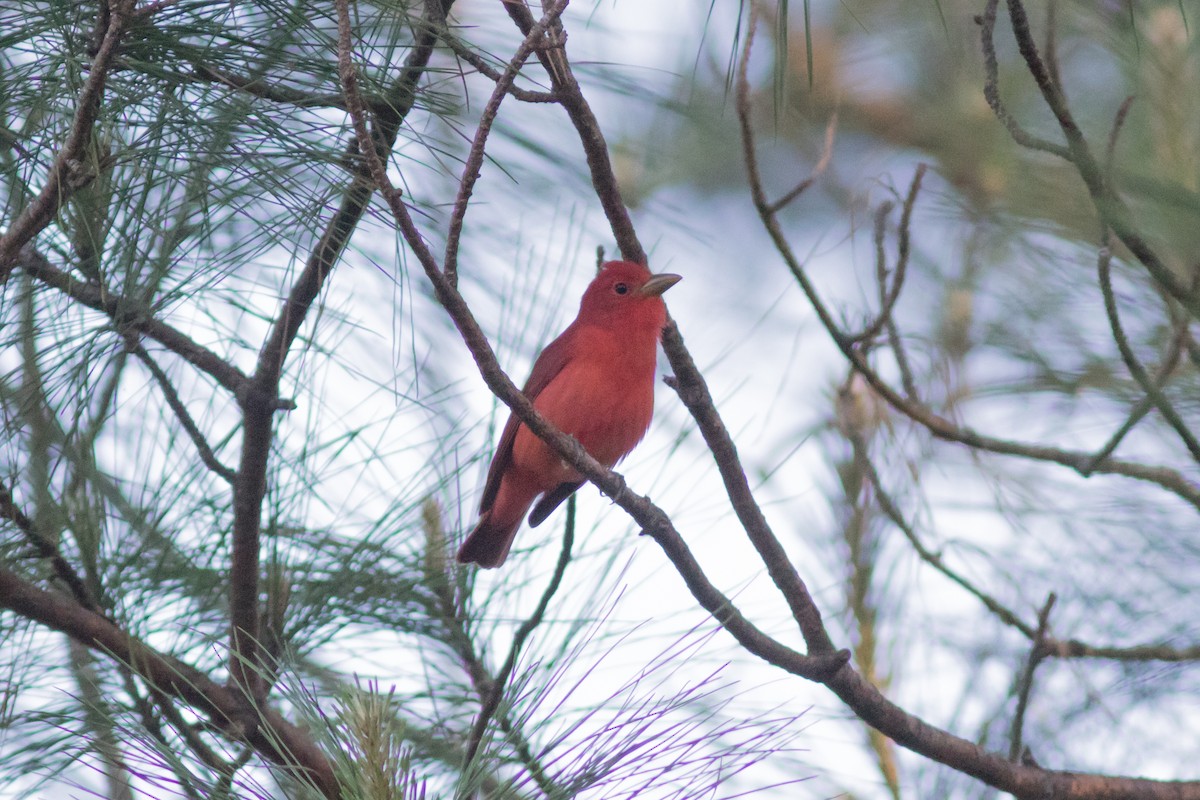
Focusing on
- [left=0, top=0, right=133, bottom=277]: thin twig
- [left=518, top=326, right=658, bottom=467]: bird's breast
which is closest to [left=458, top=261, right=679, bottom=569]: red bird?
[left=518, top=326, right=658, bottom=467]: bird's breast

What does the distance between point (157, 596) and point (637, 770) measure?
138 centimetres

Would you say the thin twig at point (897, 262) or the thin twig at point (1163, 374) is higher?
the thin twig at point (897, 262)

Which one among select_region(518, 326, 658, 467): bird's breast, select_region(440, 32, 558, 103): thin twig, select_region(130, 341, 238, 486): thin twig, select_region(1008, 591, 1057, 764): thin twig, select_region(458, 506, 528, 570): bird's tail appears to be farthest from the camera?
select_region(518, 326, 658, 467): bird's breast

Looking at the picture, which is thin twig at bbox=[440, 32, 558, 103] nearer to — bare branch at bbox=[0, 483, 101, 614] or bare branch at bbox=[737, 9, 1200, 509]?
bare branch at bbox=[737, 9, 1200, 509]

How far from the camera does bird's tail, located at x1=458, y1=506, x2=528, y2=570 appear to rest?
10.4 feet

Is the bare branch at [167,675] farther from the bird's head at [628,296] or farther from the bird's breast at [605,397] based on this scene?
the bird's head at [628,296]

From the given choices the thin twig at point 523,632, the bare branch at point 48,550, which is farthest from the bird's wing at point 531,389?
the bare branch at point 48,550

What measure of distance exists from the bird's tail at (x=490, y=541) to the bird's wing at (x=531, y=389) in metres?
0.08

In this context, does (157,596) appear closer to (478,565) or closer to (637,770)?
(478,565)

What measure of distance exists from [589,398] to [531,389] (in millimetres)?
335

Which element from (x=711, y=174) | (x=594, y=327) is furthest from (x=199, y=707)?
(x=711, y=174)

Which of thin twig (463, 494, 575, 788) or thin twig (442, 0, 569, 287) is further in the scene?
thin twig (463, 494, 575, 788)

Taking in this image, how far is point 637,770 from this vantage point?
1848 millimetres

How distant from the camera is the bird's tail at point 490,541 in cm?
316
